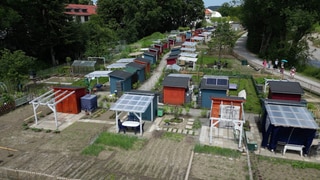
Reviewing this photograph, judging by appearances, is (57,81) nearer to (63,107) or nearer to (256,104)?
(63,107)

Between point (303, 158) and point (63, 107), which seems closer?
point (303, 158)

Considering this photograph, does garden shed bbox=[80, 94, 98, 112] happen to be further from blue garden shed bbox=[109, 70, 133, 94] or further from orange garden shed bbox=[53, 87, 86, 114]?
blue garden shed bbox=[109, 70, 133, 94]

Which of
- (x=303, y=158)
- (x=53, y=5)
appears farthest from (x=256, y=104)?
(x=53, y=5)

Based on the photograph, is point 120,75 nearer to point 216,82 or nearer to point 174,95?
point 174,95

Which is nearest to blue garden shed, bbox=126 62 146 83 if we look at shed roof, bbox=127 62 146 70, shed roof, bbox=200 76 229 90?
shed roof, bbox=127 62 146 70

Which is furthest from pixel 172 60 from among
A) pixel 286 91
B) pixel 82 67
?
pixel 286 91

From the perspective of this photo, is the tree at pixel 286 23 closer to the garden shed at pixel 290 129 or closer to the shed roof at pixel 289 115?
the shed roof at pixel 289 115
